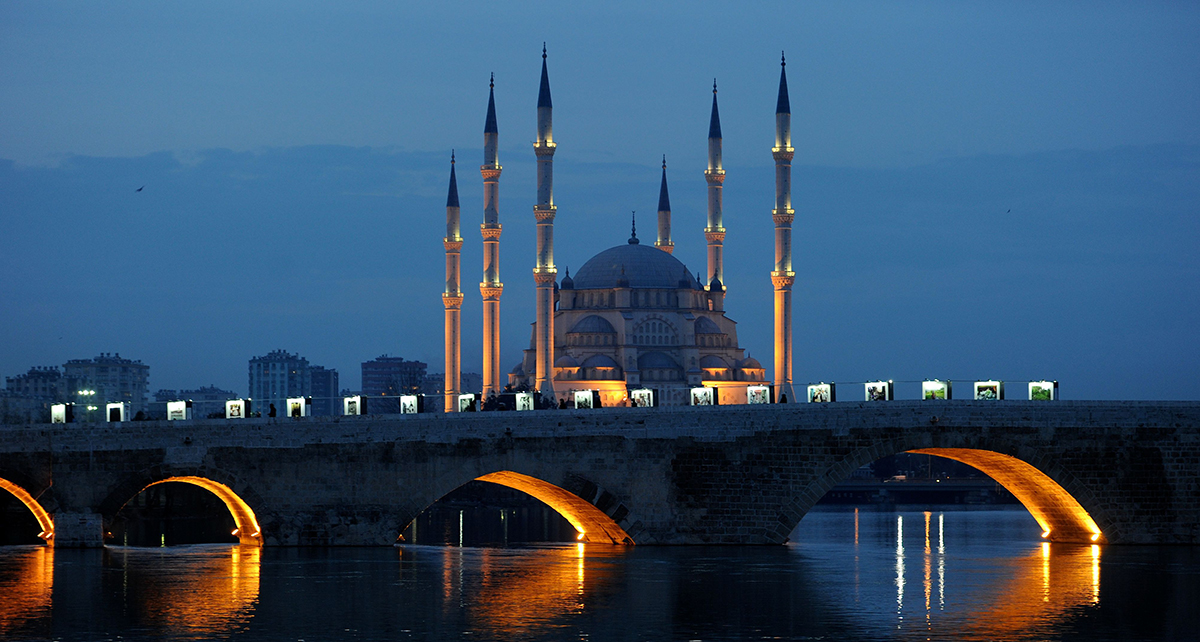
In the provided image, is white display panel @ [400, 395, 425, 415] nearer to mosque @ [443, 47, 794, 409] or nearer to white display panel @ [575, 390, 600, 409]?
white display panel @ [575, 390, 600, 409]

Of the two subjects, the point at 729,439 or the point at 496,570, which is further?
the point at 729,439

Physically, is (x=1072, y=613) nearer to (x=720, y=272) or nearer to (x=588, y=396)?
(x=588, y=396)

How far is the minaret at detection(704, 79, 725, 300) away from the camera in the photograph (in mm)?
113062

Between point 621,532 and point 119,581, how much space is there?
1630 centimetres

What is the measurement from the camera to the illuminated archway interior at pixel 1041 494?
44.9 meters

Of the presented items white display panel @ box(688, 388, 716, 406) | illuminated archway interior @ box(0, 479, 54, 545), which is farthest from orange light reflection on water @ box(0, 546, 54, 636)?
white display panel @ box(688, 388, 716, 406)

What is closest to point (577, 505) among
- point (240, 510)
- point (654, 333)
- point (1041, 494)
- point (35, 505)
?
point (240, 510)

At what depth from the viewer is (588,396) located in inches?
1922

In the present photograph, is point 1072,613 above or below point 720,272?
below

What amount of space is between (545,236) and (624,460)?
59665 mm

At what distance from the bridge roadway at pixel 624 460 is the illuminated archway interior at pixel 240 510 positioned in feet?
0.83

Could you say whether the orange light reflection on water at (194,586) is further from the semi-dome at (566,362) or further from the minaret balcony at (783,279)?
the semi-dome at (566,362)

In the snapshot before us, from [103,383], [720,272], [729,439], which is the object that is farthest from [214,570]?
[103,383]

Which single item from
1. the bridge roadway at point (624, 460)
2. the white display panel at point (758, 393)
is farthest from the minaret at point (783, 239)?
the bridge roadway at point (624, 460)
